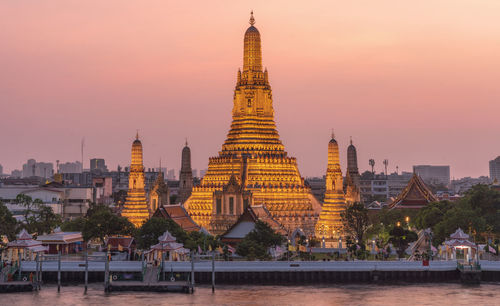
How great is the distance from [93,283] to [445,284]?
101ft

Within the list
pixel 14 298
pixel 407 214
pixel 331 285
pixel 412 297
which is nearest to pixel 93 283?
pixel 14 298

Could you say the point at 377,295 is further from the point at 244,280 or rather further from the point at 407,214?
the point at 407,214

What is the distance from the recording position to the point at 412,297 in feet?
233

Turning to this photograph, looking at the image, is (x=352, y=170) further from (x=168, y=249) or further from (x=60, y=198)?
(x=168, y=249)

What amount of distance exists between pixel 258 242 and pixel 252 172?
30630 millimetres

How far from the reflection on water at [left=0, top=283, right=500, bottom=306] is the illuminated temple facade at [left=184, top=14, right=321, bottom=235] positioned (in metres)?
40.0

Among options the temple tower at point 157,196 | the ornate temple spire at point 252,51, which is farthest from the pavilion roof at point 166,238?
the ornate temple spire at point 252,51

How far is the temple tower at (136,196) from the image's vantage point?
4586 inches

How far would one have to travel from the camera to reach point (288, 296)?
72000 millimetres

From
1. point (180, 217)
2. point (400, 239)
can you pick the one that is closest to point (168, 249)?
point (400, 239)

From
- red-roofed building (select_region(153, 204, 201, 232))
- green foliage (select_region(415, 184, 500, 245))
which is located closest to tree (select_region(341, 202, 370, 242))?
green foliage (select_region(415, 184, 500, 245))

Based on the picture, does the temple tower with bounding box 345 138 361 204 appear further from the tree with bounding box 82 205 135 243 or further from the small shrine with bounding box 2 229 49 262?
the small shrine with bounding box 2 229 49 262

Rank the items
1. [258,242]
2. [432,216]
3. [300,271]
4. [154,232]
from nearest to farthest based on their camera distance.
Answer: [300,271]
[154,232]
[258,242]
[432,216]

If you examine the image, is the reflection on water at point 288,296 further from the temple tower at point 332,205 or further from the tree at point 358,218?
the temple tower at point 332,205
